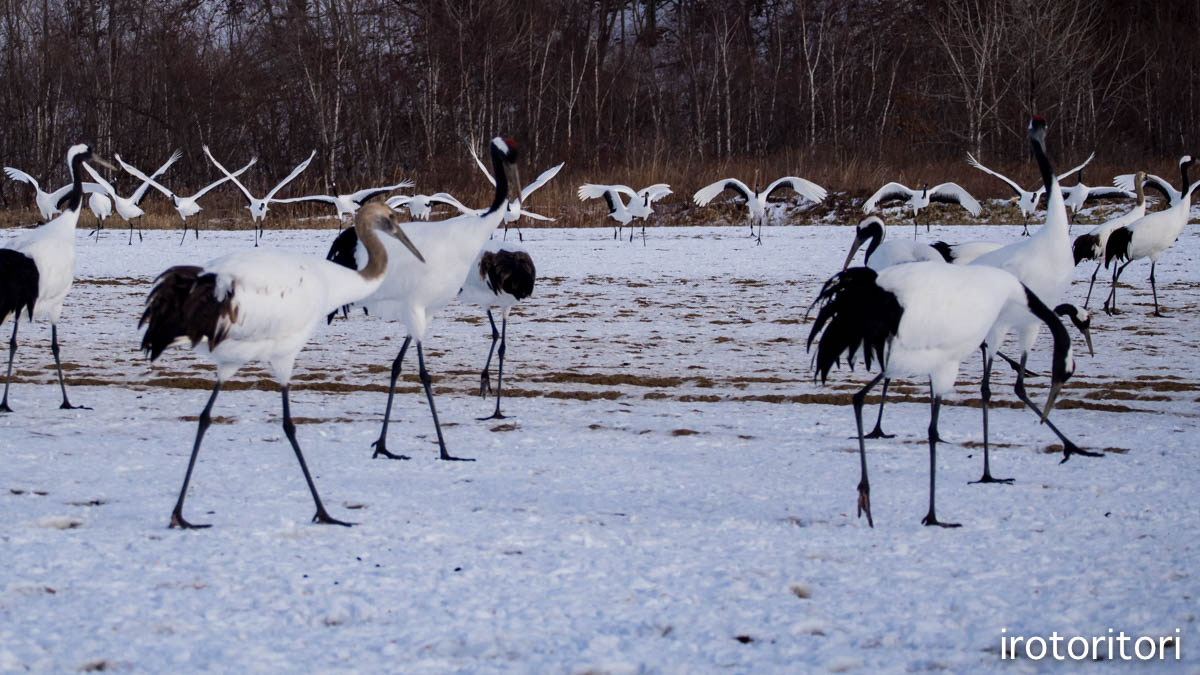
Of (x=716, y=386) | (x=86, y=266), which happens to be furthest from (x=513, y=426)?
(x=86, y=266)

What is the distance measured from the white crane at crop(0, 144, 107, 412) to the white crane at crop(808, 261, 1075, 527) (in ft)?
14.2

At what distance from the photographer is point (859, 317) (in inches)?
180

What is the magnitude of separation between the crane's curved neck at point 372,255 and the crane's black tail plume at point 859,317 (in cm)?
180

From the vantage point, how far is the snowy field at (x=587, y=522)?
3.28 m

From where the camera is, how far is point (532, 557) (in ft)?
13.3

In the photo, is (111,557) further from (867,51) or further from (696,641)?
(867,51)

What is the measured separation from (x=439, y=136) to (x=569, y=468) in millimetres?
34056

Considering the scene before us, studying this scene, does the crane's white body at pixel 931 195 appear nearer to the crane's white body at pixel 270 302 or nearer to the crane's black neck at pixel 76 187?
the crane's black neck at pixel 76 187

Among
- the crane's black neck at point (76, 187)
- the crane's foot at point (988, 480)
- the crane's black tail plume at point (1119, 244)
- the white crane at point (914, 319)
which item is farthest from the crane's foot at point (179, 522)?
the crane's black tail plume at point (1119, 244)

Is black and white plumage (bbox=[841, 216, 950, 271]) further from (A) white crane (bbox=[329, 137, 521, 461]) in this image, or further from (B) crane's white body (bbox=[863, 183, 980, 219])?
(B) crane's white body (bbox=[863, 183, 980, 219])

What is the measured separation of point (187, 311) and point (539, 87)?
3575cm

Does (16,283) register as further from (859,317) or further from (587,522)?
(859,317)

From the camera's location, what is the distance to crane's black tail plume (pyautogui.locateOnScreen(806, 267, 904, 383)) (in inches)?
178

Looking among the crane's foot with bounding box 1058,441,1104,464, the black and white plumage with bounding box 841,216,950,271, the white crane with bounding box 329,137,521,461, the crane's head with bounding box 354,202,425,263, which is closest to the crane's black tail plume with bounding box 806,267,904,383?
the crane's foot with bounding box 1058,441,1104,464
